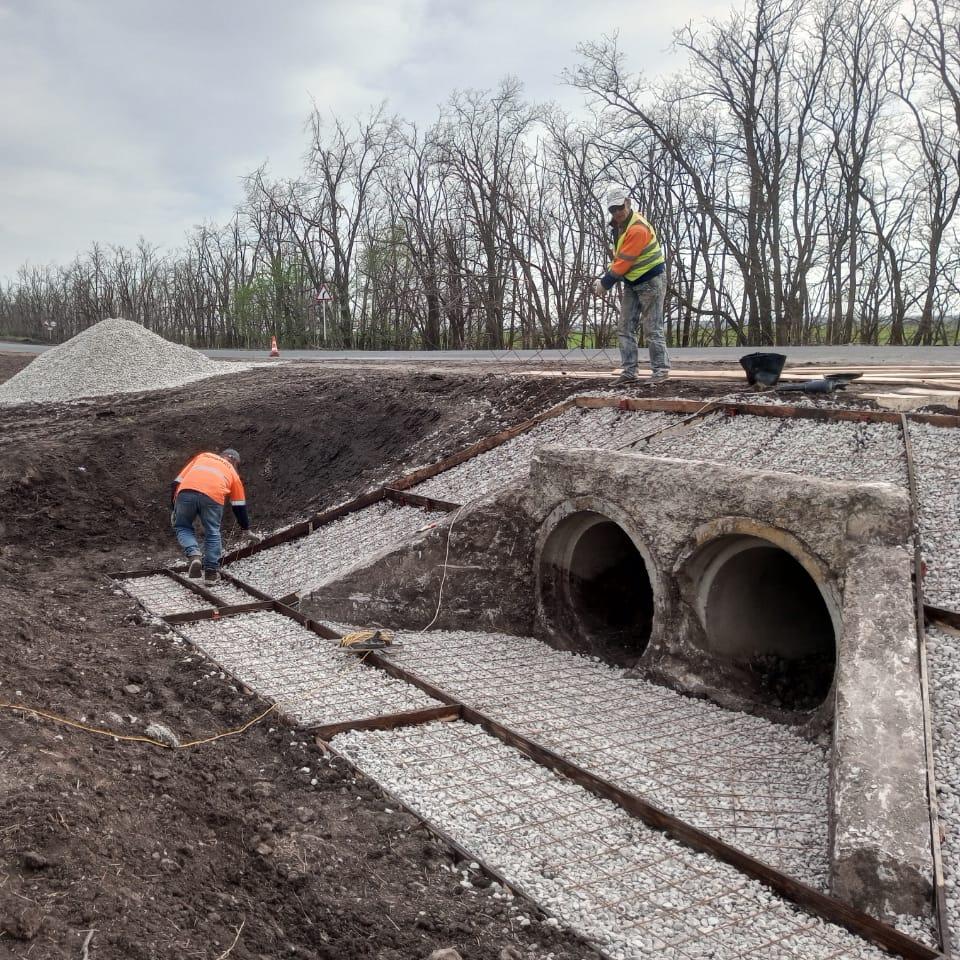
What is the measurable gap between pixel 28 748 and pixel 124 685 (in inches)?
69.8

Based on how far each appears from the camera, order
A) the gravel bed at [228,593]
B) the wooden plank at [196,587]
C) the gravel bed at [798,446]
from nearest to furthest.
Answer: the gravel bed at [798,446] < the wooden plank at [196,587] < the gravel bed at [228,593]

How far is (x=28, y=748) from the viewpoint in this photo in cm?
417

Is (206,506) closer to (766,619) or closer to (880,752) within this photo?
(766,619)

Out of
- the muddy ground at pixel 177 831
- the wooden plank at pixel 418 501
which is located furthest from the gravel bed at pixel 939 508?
the wooden plank at pixel 418 501

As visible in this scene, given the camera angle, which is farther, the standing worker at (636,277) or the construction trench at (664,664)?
the standing worker at (636,277)

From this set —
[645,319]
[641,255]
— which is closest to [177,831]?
[641,255]

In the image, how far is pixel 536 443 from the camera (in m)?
9.57

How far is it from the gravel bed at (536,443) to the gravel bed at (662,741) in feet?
7.64

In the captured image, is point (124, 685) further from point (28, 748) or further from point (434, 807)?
point (434, 807)

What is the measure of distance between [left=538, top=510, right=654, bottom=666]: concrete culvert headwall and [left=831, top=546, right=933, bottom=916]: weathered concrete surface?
262 centimetres

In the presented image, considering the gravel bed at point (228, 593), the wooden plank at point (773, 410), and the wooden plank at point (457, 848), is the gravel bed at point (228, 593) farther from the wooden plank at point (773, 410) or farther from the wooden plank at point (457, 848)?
the wooden plank at point (773, 410)

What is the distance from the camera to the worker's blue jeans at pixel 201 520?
927 cm

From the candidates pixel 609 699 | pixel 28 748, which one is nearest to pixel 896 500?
pixel 609 699

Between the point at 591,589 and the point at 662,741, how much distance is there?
95.9 inches
